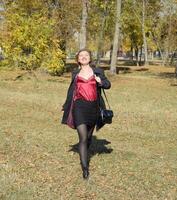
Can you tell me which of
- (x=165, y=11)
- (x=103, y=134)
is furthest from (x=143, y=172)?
(x=165, y=11)

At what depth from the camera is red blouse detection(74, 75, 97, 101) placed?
26.6 feet

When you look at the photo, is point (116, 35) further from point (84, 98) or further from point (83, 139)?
point (83, 139)

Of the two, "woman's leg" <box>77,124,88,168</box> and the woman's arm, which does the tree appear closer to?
the woman's arm

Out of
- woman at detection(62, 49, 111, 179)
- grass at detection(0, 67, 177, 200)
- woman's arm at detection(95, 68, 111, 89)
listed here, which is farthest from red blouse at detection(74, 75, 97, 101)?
grass at detection(0, 67, 177, 200)

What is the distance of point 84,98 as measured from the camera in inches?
320

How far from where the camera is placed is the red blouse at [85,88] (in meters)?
8.09

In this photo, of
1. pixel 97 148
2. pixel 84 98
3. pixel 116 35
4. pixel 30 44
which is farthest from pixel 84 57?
pixel 116 35

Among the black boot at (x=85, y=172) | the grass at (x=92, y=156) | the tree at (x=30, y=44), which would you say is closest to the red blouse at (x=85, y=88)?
the black boot at (x=85, y=172)

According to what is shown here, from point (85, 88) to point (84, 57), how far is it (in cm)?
50

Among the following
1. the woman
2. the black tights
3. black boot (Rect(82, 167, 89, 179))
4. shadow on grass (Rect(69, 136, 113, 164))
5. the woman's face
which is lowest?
shadow on grass (Rect(69, 136, 113, 164))

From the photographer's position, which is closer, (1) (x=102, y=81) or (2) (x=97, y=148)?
(1) (x=102, y=81)

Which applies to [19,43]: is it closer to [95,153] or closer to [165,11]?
[95,153]

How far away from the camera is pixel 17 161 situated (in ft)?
29.8

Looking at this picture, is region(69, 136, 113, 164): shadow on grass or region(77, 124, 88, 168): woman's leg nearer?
region(77, 124, 88, 168): woman's leg
